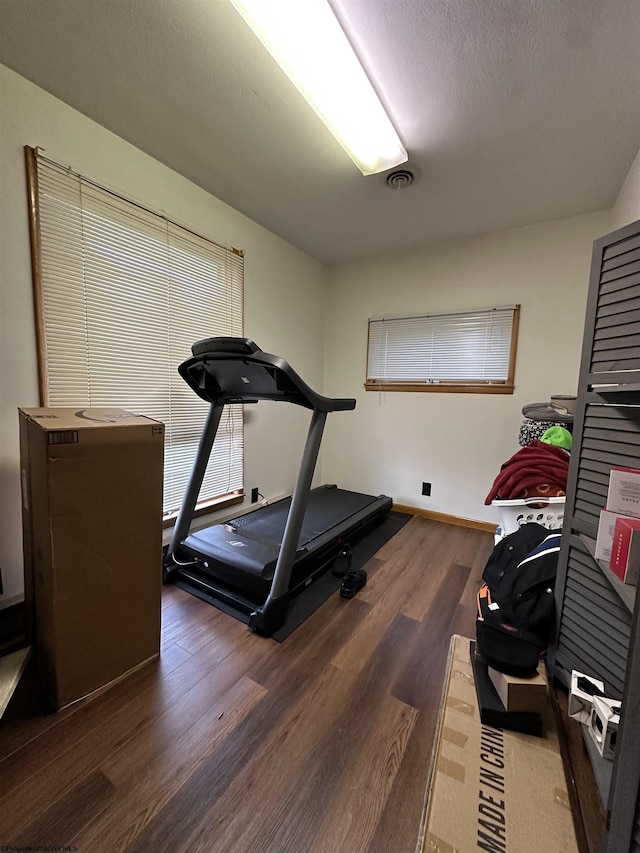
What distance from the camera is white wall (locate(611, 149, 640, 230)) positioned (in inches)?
66.3

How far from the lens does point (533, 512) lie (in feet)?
5.51

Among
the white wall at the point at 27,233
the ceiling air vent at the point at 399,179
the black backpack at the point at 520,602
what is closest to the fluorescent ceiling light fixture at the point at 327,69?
the ceiling air vent at the point at 399,179

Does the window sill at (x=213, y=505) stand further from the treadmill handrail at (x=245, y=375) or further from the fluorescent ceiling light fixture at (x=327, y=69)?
the fluorescent ceiling light fixture at (x=327, y=69)

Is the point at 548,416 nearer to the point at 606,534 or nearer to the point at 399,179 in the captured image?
Result: the point at 606,534

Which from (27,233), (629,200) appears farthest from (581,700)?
(27,233)

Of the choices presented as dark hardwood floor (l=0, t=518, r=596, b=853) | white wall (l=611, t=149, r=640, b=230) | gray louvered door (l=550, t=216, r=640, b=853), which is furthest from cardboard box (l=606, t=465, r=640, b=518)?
white wall (l=611, t=149, r=640, b=230)

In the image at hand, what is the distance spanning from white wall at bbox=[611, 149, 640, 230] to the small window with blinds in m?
0.73

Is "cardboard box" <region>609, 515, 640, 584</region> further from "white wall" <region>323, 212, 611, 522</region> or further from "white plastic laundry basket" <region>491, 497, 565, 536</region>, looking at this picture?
"white wall" <region>323, 212, 611, 522</region>

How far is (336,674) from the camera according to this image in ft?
4.22

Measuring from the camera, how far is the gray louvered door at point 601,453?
0.94 meters

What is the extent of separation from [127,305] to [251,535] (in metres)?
1.54

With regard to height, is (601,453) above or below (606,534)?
above

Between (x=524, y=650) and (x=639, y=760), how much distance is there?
631 millimetres

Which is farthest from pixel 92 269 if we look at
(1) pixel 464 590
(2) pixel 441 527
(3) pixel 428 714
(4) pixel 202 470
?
(2) pixel 441 527
